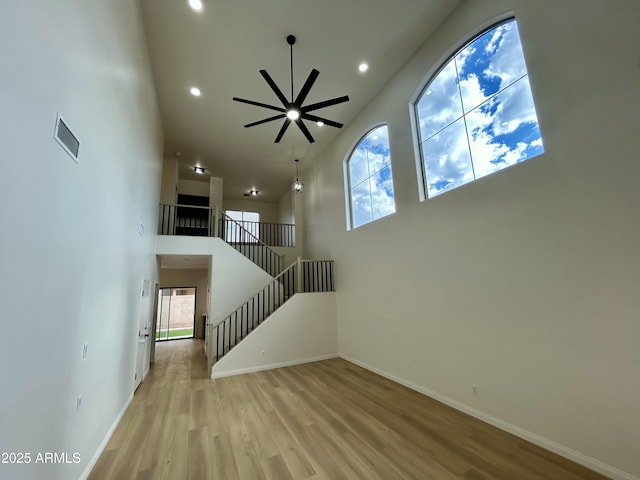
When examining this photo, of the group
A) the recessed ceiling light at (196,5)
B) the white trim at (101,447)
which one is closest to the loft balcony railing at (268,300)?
the white trim at (101,447)

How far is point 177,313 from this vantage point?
11430mm

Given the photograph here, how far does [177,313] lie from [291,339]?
7615 millimetres

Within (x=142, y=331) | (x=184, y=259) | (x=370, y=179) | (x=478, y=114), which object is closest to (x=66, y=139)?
(x=142, y=331)

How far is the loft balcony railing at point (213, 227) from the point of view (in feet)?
23.1

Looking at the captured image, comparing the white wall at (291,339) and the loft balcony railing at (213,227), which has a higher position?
the loft balcony railing at (213,227)

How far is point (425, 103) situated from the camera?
15.6 ft

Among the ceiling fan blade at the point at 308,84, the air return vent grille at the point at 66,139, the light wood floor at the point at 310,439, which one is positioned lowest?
the light wood floor at the point at 310,439

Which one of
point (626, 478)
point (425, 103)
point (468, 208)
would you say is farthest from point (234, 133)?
point (626, 478)

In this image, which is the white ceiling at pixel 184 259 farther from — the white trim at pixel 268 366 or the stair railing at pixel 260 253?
the white trim at pixel 268 366

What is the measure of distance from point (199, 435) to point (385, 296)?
363 centimetres

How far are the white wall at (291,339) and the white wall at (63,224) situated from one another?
7.17ft

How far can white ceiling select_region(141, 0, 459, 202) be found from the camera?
157 inches

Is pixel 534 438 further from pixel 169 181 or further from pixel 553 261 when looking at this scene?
pixel 169 181

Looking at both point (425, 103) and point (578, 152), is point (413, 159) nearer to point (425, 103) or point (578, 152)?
point (425, 103)
